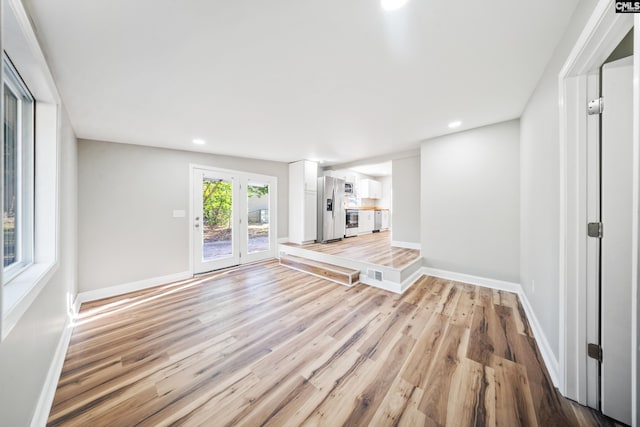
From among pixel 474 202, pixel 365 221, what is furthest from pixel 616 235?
pixel 365 221

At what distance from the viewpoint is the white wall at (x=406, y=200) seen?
16.3 ft

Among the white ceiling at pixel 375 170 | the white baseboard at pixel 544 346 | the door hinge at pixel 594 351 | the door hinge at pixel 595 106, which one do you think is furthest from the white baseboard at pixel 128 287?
the door hinge at pixel 595 106

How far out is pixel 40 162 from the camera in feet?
A: 5.54

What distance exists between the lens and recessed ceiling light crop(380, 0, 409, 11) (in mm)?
1222

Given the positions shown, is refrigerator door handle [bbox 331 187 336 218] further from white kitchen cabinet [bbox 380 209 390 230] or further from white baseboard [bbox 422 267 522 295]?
white kitchen cabinet [bbox 380 209 390 230]

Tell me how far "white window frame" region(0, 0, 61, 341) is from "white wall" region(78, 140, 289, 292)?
191 centimetres

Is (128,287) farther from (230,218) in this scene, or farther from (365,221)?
(365,221)

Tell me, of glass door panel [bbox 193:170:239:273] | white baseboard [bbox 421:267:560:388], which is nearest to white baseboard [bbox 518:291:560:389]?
white baseboard [bbox 421:267:560:388]

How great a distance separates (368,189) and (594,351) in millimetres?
6442

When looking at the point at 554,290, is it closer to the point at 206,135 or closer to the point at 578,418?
the point at 578,418

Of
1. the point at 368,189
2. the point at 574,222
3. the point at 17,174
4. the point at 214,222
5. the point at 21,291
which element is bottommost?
the point at 21,291

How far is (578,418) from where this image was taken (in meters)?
1.30

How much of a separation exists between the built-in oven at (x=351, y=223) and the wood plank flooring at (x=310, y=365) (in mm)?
3794

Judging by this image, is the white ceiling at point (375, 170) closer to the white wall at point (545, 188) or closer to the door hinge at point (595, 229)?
the white wall at point (545, 188)
